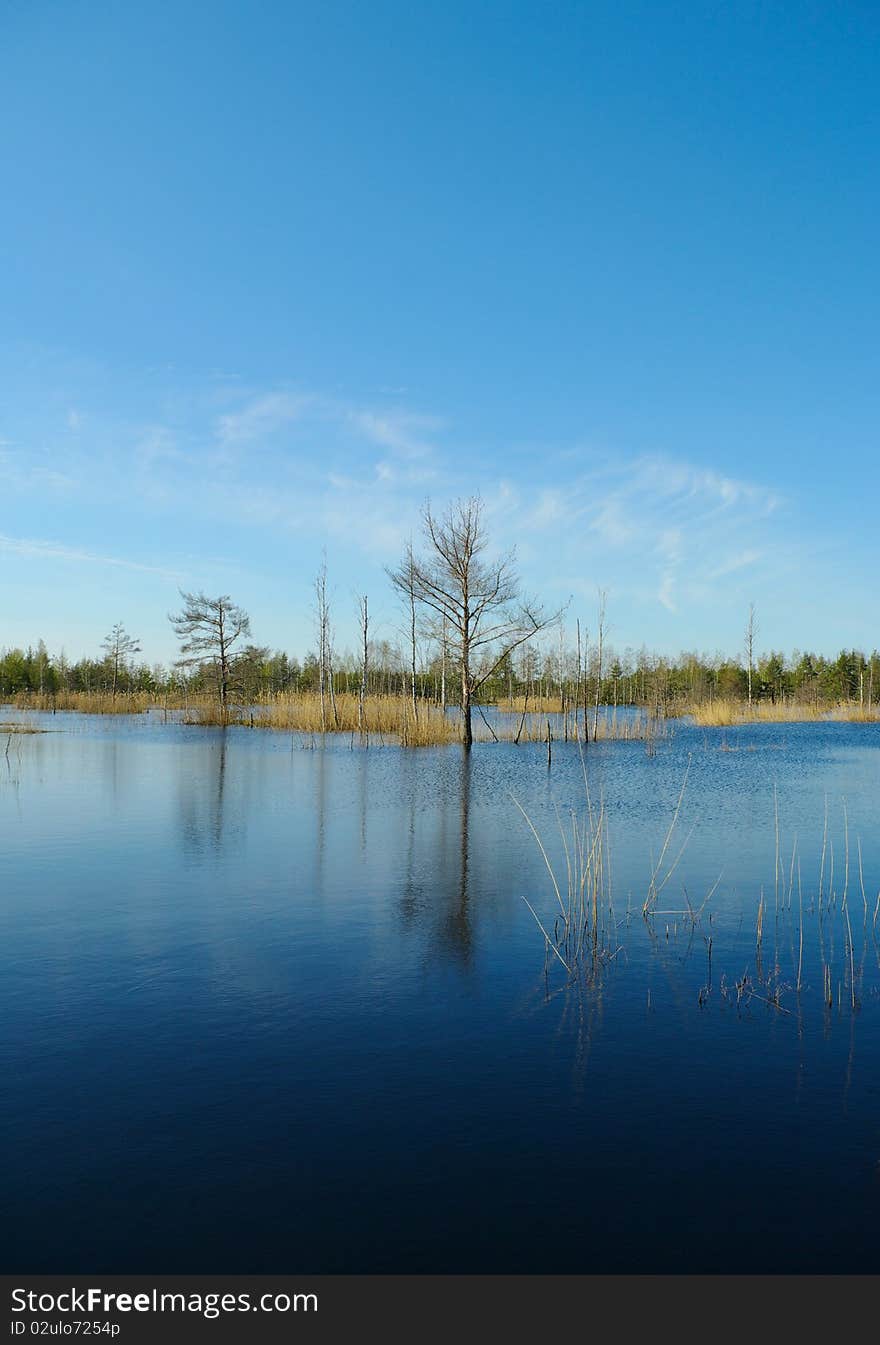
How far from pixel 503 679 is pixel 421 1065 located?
58.0m

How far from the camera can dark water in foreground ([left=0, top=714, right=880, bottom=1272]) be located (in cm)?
316

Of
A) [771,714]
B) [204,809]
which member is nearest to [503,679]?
[771,714]

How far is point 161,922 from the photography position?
7.08 m

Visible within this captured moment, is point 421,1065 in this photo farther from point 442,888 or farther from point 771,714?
point 771,714

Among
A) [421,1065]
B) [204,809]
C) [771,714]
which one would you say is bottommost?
[421,1065]

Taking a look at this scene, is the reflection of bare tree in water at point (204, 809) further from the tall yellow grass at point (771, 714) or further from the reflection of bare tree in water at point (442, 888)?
the tall yellow grass at point (771, 714)

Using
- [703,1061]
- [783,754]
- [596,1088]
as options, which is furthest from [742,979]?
[783,754]

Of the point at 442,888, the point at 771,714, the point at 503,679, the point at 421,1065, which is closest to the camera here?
the point at 421,1065

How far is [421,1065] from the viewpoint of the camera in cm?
448

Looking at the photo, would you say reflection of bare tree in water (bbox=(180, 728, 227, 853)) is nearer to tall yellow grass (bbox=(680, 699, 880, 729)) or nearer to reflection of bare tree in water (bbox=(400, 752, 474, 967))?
reflection of bare tree in water (bbox=(400, 752, 474, 967))

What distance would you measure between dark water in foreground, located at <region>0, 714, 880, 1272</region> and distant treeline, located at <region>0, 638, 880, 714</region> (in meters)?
35.3

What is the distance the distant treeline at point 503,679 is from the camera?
156ft

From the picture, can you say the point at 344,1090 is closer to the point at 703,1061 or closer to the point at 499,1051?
the point at 499,1051

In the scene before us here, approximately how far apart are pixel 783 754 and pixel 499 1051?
856 inches
